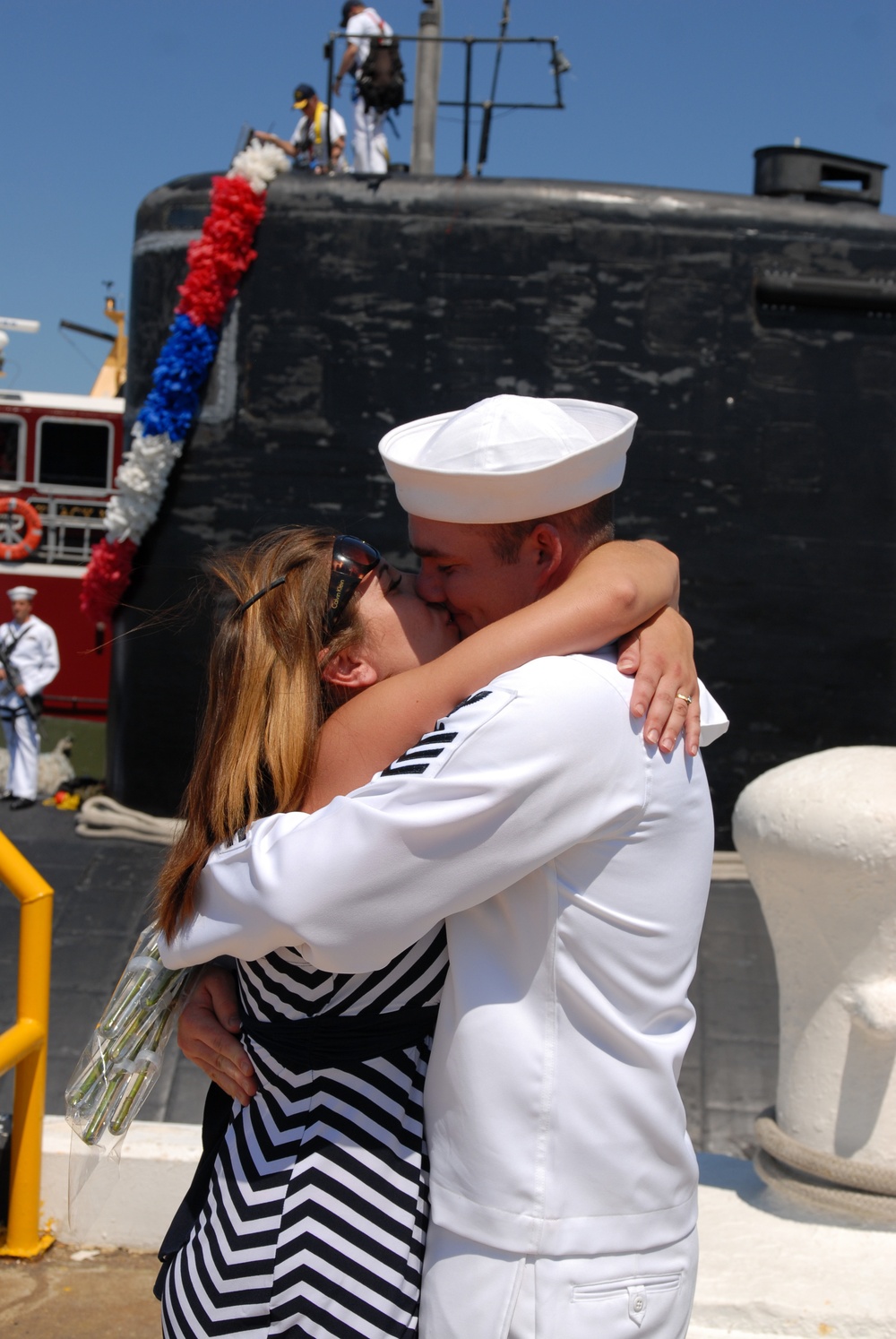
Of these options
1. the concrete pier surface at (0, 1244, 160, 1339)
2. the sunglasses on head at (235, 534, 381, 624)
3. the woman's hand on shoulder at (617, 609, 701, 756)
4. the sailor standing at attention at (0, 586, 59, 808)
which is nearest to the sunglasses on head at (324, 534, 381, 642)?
the sunglasses on head at (235, 534, 381, 624)

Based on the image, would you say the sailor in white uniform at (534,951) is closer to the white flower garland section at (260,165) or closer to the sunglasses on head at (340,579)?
the sunglasses on head at (340,579)

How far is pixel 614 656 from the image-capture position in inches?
61.1

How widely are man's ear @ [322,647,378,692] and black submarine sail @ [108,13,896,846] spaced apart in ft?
13.1

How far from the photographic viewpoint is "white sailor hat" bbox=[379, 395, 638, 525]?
150cm

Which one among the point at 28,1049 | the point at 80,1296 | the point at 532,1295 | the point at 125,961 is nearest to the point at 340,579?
the point at 532,1295

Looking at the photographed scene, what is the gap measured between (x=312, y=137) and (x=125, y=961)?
14.0 feet

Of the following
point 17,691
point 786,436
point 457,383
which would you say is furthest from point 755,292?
point 17,691

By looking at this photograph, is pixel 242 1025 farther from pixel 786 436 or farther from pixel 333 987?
pixel 786 436

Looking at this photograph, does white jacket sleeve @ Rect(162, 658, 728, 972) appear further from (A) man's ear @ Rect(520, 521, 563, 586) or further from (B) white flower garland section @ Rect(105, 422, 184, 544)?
(B) white flower garland section @ Rect(105, 422, 184, 544)

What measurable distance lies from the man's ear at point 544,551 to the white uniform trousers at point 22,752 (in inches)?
260

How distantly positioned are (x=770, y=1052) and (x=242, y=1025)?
10.9 ft

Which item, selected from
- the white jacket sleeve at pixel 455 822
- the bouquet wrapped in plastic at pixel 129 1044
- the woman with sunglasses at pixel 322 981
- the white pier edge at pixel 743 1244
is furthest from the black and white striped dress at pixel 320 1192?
the white pier edge at pixel 743 1244

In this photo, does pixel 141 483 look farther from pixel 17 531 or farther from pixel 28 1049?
pixel 17 531

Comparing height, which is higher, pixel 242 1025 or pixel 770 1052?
pixel 242 1025
